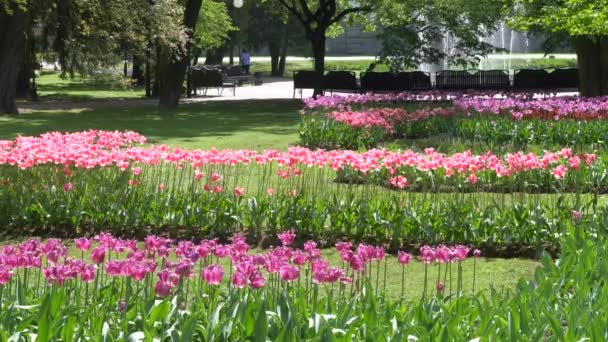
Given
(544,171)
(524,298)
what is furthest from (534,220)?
(524,298)

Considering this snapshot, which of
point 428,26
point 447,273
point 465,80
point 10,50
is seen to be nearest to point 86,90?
point 428,26

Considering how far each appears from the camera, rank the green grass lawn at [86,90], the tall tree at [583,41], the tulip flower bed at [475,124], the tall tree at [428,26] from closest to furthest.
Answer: the tulip flower bed at [475,124] → the tall tree at [583,41] → the tall tree at [428,26] → the green grass lawn at [86,90]

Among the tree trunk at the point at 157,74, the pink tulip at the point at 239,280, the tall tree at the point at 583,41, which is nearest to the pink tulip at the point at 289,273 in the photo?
the pink tulip at the point at 239,280

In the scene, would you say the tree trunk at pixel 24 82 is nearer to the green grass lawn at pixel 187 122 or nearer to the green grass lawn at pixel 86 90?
the green grass lawn at pixel 86 90

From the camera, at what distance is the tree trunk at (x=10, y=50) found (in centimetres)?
2564

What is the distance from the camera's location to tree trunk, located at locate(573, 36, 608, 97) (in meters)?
26.3

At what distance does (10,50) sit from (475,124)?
40.4 ft

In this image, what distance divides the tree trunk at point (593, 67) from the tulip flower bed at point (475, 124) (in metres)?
7.11

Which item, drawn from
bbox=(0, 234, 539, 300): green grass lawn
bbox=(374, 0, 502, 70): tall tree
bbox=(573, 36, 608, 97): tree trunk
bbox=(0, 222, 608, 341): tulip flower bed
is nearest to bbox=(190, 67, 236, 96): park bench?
bbox=(374, 0, 502, 70): tall tree

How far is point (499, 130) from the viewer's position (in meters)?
17.4

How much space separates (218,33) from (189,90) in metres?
6.42

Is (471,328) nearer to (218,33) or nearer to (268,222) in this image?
(268,222)

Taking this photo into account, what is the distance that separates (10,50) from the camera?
84.1 feet

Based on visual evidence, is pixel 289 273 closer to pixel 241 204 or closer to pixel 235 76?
pixel 241 204
